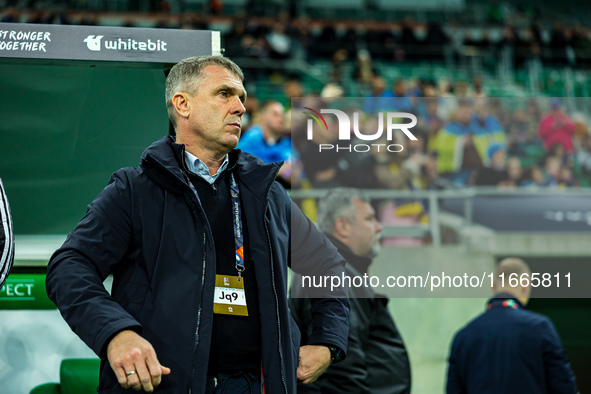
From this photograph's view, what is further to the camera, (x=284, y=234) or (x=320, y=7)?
→ (x=320, y=7)

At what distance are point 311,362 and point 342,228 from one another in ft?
5.44

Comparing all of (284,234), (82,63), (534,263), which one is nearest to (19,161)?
(82,63)

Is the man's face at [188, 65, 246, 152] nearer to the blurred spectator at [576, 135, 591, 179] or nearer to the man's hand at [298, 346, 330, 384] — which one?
the man's hand at [298, 346, 330, 384]

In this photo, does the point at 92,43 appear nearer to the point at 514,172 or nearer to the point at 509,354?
the point at 509,354

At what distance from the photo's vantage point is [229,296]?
216 centimetres

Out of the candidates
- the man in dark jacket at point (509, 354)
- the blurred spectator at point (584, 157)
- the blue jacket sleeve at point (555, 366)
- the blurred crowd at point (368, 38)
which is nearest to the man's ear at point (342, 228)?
the man in dark jacket at point (509, 354)

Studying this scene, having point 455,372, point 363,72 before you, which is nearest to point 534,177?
point 363,72

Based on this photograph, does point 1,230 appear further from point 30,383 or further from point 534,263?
point 534,263

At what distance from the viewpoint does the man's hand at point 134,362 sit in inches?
72.0

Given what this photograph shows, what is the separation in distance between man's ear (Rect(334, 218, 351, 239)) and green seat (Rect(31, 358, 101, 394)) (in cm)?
143

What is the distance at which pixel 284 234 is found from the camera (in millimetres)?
2371

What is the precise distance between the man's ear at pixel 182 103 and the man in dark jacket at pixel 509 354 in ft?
Result: 8.62

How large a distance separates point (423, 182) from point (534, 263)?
5.72ft

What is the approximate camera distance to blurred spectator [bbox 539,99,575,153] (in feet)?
36.7
